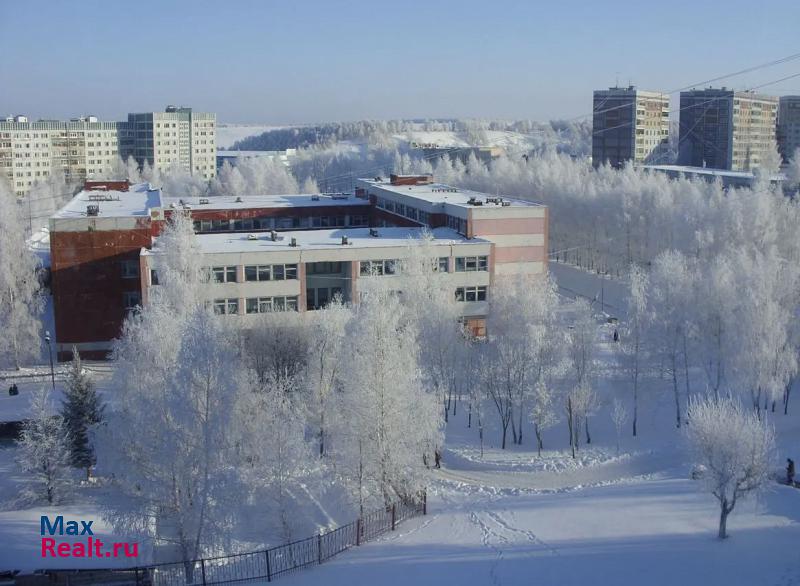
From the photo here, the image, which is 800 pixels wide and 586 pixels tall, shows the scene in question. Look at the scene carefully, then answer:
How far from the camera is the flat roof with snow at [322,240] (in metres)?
23.3

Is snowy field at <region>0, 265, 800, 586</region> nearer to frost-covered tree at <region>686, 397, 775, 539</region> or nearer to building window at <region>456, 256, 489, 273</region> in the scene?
frost-covered tree at <region>686, 397, 775, 539</region>

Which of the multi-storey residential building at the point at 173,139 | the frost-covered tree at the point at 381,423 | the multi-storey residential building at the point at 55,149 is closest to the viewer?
the frost-covered tree at the point at 381,423

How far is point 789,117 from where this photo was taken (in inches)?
2731

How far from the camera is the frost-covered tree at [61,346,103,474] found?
47.8ft

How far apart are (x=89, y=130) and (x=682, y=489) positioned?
6694cm

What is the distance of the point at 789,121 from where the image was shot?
227 feet

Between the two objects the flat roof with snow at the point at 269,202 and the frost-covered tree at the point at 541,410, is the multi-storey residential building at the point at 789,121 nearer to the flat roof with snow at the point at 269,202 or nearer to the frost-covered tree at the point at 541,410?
the flat roof with snow at the point at 269,202

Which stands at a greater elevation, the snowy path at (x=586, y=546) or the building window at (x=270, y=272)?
the building window at (x=270, y=272)

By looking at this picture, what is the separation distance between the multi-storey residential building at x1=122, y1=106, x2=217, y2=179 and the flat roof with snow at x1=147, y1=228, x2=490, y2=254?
46.7m

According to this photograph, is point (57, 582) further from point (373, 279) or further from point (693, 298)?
point (693, 298)

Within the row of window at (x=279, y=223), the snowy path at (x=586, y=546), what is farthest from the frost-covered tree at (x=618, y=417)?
the row of window at (x=279, y=223)

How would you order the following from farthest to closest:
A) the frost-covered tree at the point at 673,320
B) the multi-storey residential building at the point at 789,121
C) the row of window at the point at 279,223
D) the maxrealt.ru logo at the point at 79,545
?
1. the multi-storey residential building at the point at 789,121
2. the row of window at the point at 279,223
3. the frost-covered tree at the point at 673,320
4. the maxrealt.ru logo at the point at 79,545

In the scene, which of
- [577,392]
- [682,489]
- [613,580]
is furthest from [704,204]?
[613,580]

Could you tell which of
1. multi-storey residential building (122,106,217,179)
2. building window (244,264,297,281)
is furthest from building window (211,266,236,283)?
multi-storey residential building (122,106,217,179)
